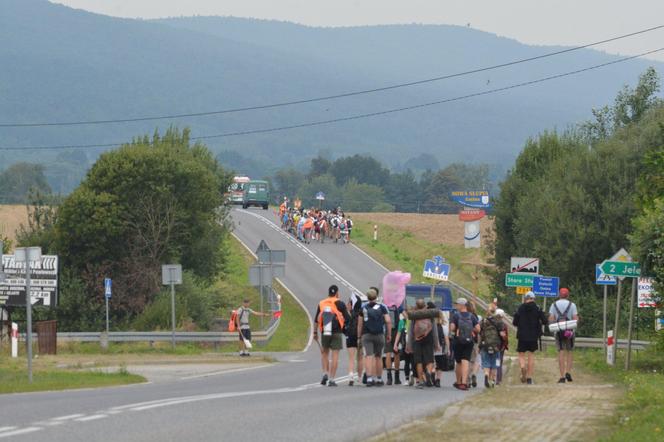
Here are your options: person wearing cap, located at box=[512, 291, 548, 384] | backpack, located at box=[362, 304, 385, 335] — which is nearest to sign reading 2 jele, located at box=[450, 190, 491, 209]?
person wearing cap, located at box=[512, 291, 548, 384]

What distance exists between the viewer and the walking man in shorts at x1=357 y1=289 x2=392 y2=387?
2412 cm

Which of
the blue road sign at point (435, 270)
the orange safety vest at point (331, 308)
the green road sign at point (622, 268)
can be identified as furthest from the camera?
the blue road sign at point (435, 270)

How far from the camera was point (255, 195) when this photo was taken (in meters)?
112

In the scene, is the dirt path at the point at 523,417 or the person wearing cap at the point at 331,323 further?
the person wearing cap at the point at 331,323

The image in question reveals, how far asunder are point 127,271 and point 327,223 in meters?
31.0

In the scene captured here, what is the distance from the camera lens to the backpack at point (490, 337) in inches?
983

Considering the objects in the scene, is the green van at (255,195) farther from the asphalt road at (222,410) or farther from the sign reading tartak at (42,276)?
the asphalt road at (222,410)

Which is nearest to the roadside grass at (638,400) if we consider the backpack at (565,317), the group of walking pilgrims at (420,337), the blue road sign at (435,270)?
→ the backpack at (565,317)

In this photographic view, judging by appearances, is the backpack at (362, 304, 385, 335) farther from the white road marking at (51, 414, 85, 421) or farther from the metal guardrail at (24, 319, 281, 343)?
the metal guardrail at (24, 319, 281, 343)

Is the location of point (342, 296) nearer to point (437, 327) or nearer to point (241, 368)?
point (241, 368)

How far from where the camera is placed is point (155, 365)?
112 ft

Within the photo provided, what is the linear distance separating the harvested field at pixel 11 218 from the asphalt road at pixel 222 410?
60.1m

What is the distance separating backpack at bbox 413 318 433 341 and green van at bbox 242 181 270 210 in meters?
87.2

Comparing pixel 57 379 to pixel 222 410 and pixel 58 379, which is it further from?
pixel 222 410
